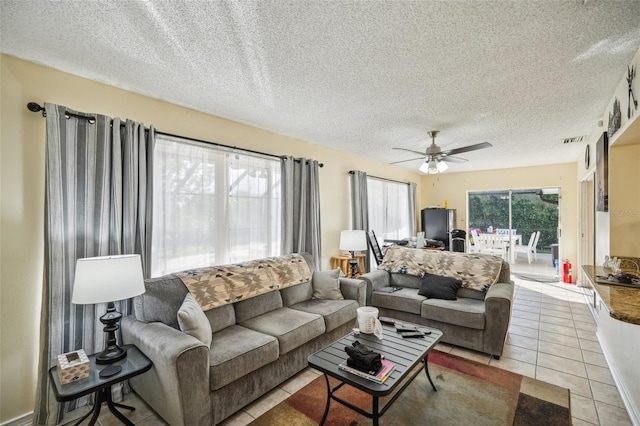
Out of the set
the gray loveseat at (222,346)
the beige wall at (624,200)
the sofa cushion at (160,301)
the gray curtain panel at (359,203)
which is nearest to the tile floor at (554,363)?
the gray loveseat at (222,346)

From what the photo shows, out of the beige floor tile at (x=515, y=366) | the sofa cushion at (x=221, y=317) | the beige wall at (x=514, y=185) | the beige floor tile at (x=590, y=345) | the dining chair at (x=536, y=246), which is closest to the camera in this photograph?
the sofa cushion at (x=221, y=317)

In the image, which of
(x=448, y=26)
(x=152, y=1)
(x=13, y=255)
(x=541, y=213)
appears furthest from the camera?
(x=541, y=213)

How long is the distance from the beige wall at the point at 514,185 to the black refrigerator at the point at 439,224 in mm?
561

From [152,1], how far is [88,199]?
1558 millimetres

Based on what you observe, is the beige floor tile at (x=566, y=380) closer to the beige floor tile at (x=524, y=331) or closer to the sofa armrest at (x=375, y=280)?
the beige floor tile at (x=524, y=331)

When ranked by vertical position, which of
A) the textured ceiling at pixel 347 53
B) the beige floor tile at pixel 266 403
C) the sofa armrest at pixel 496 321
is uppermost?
the textured ceiling at pixel 347 53

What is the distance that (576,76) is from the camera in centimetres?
238

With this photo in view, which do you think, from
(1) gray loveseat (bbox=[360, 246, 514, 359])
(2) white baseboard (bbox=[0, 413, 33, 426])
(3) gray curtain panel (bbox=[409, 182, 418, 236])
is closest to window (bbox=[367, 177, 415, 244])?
(3) gray curtain panel (bbox=[409, 182, 418, 236])

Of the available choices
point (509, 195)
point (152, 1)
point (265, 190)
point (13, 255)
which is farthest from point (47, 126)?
point (509, 195)

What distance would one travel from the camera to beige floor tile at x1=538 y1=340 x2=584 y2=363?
2.97 m

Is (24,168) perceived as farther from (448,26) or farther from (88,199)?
(448,26)

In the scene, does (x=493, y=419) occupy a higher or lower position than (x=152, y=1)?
lower

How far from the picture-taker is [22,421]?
2.05 metres

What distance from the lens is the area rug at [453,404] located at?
6.77ft
